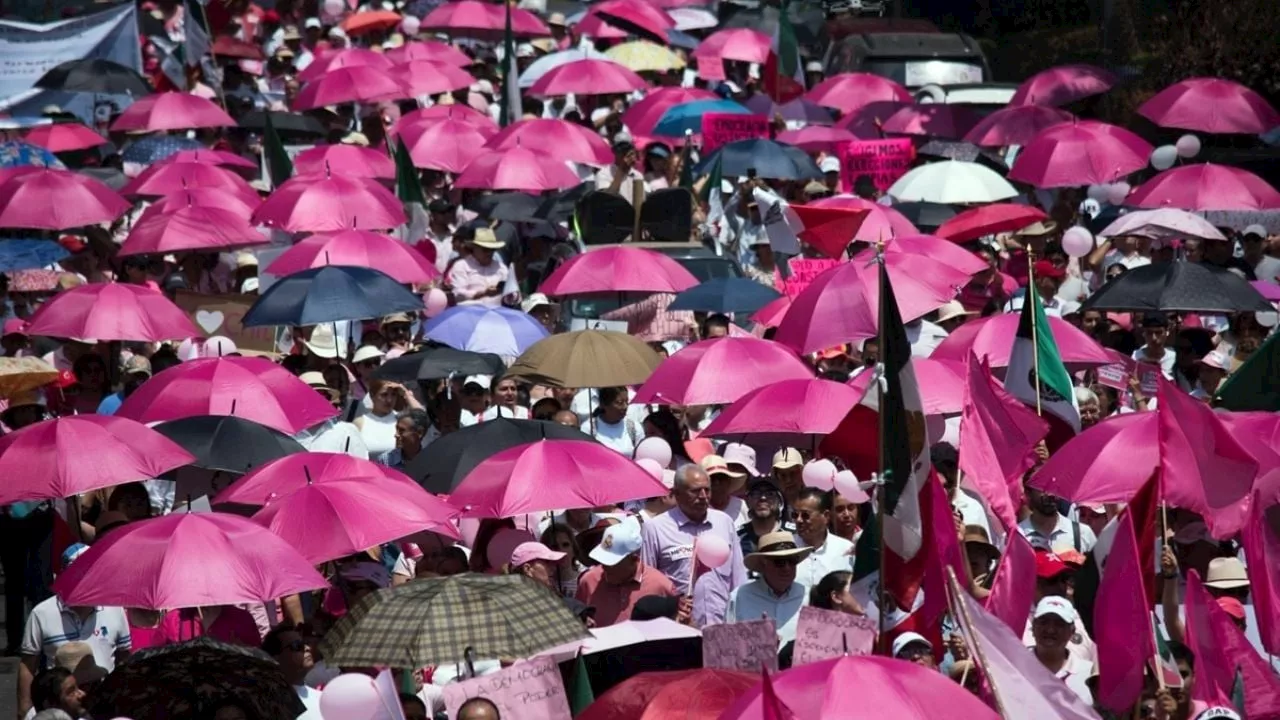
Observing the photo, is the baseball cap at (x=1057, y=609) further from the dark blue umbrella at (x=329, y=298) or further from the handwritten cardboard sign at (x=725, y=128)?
the handwritten cardboard sign at (x=725, y=128)

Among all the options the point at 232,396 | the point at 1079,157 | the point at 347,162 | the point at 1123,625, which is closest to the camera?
the point at 1123,625

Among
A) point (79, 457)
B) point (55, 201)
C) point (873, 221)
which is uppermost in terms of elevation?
point (79, 457)

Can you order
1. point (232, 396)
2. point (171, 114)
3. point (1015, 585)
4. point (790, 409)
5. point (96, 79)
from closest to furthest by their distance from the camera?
point (1015, 585), point (790, 409), point (232, 396), point (171, 114), point (96, 79)

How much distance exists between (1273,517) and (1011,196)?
8.74 meters

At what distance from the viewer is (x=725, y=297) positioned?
54.7 feet

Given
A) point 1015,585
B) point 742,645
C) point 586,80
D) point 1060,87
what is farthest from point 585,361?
point 586,80

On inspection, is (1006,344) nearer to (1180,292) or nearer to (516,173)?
(1180,292)

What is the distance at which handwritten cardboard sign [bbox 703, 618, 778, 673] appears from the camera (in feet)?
33.0

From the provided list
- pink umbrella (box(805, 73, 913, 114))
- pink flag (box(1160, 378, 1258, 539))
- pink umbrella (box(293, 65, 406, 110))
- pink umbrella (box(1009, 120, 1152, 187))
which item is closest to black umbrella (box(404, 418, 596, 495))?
pink flag (box(1160, 378, 1258, 539))

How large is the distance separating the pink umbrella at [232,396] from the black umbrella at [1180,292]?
15.1ft

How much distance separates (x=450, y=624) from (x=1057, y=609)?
230 cm

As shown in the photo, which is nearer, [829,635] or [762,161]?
[829,635]

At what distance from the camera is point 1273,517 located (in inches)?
469

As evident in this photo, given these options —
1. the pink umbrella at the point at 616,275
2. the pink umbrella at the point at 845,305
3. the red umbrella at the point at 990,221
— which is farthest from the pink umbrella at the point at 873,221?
the pink umbrella at the point at 845,305
